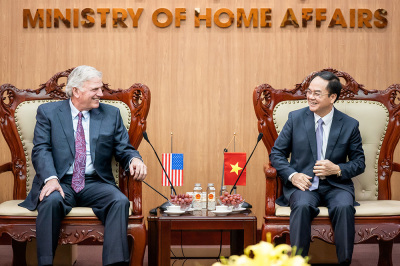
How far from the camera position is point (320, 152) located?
3.40m

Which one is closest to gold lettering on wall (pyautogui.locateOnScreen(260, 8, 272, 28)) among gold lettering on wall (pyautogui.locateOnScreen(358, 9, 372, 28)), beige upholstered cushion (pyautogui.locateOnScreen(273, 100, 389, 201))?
gold lettering on wall (pyautogui.locateOnScreen(358, 9, 372, 28))

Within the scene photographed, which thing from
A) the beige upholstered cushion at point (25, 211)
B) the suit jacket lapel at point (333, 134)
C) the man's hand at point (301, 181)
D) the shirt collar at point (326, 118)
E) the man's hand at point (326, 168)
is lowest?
the beige upholstered cushion at point (25, 211)

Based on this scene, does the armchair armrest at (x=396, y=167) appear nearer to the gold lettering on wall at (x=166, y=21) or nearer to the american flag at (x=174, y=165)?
the american flag at (x=174, y=165)

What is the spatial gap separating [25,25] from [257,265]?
12.3ft

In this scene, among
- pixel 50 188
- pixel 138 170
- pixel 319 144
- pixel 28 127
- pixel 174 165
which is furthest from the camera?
pixel 174 165

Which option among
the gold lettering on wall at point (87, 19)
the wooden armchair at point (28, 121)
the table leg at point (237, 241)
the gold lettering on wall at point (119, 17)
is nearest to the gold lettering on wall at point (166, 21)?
the gold lettering on wall at point (119, 17)

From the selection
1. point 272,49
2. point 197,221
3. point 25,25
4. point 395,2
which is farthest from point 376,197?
point 25,25

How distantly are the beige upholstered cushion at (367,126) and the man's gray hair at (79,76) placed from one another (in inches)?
48.6

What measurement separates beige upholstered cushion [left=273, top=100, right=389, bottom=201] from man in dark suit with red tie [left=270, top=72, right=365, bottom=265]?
16cm

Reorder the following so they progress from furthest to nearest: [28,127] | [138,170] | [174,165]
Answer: [174,165]
[28,127]
[138,170]

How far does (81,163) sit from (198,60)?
5.38 ft

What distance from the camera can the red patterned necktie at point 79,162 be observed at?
3.27 metres

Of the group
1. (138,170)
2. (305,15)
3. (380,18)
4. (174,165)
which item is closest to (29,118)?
(138,170)

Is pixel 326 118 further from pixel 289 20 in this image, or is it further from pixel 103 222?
pixel 103 222
